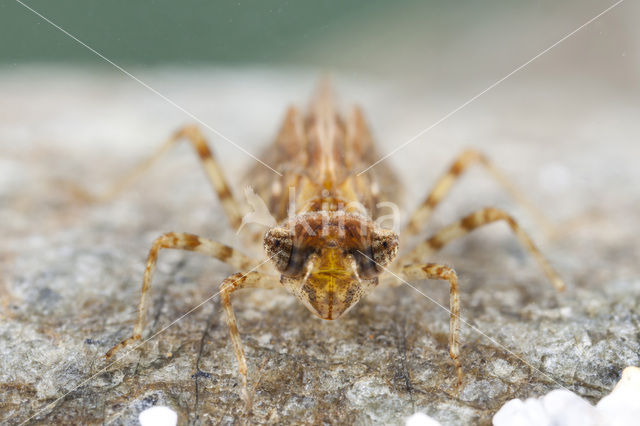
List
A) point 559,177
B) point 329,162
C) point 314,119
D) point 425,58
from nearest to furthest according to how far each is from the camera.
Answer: point 329,162 → point 314,119 → point 559,177 → point 425,58

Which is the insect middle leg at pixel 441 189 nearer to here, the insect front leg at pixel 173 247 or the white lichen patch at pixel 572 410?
the insect front leg at pixel 173 247

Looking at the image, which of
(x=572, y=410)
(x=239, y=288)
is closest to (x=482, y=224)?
(x=572, y=410)

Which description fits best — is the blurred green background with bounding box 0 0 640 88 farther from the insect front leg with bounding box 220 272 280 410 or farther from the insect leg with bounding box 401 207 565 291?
the insect leg with bounding box 401 207 565 291

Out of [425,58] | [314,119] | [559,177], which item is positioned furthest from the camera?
[425,58]

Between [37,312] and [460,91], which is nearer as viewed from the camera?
[37,312]

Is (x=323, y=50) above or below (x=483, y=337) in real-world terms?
above

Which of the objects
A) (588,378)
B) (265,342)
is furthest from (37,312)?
(588,378)

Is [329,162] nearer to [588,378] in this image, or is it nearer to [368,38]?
[588,378]

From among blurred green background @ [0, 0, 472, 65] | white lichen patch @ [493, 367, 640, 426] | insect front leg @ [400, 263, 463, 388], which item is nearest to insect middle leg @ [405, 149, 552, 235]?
insect front leg @ [400, 263, 463, 388]
